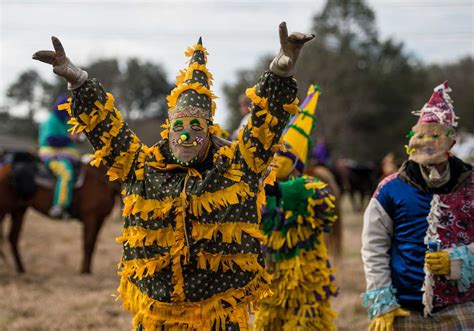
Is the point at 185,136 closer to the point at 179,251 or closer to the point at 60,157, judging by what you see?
the point at 179,251

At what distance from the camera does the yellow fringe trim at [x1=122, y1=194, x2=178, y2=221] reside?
8.38 ft

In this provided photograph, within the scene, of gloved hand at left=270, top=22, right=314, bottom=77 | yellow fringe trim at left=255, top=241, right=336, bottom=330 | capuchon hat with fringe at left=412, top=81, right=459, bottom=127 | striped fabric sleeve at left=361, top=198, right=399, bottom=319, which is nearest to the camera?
gloved hand at left=270, top=22, right=314, bottom=77

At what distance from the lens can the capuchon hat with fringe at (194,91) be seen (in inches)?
107

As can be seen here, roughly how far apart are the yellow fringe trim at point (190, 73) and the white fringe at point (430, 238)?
141 cm

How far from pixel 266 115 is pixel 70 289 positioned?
4866 mm

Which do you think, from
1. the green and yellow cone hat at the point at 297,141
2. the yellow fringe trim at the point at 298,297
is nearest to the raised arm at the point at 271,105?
the green and yellow cone hat at the point at 297,141

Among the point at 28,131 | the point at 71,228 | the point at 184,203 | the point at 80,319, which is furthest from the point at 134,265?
the point at 28,131

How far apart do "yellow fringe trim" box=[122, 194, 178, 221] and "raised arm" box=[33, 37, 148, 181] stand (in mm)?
130

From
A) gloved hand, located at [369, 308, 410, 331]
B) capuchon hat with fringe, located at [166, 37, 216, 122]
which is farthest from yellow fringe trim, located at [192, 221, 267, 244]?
gloved hand, located at [369, 308, 410, 331]

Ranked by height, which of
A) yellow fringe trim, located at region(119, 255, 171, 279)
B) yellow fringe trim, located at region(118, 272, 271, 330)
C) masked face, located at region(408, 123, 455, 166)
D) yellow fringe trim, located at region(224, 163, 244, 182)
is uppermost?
masked face, located at region(408, 123, 455, 166)

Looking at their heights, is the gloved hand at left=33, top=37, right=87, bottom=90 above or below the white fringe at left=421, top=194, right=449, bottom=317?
above

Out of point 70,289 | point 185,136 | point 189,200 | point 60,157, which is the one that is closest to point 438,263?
point 189,200

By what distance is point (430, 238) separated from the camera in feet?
9.73

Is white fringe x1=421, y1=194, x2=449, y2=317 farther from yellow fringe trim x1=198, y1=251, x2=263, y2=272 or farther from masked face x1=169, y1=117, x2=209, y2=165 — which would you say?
masked face x1=169, y1=117, x2=209, y2=165
